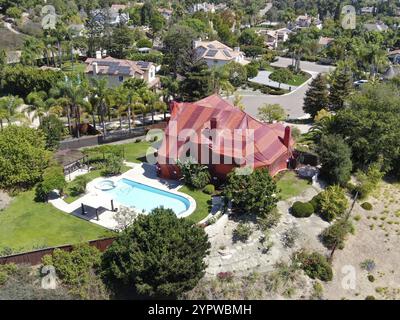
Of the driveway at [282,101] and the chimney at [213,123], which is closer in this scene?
the chimney at [213,123]

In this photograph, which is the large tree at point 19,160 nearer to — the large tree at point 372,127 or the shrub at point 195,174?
the shrub at point 195,174

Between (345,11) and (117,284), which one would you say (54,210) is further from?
(345,11)

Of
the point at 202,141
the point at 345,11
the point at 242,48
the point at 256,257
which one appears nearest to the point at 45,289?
the point at 256,257

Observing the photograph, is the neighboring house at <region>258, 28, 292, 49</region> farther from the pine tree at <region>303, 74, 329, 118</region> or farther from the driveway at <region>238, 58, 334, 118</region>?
the pine tree at <region>303, 74, 329, 118</region>

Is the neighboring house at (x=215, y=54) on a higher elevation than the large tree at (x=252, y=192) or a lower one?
higher

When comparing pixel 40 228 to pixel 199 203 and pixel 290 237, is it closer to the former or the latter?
pixel 199 203

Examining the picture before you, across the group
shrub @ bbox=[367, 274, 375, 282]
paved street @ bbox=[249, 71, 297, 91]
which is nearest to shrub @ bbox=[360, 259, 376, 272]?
shrub @ bbox=[367, 274, 375, 282]

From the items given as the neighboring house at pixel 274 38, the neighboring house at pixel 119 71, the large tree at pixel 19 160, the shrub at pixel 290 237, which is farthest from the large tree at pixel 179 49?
the shrub at pixel 290 237

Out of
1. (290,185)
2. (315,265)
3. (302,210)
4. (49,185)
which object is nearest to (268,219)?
(302,210)
